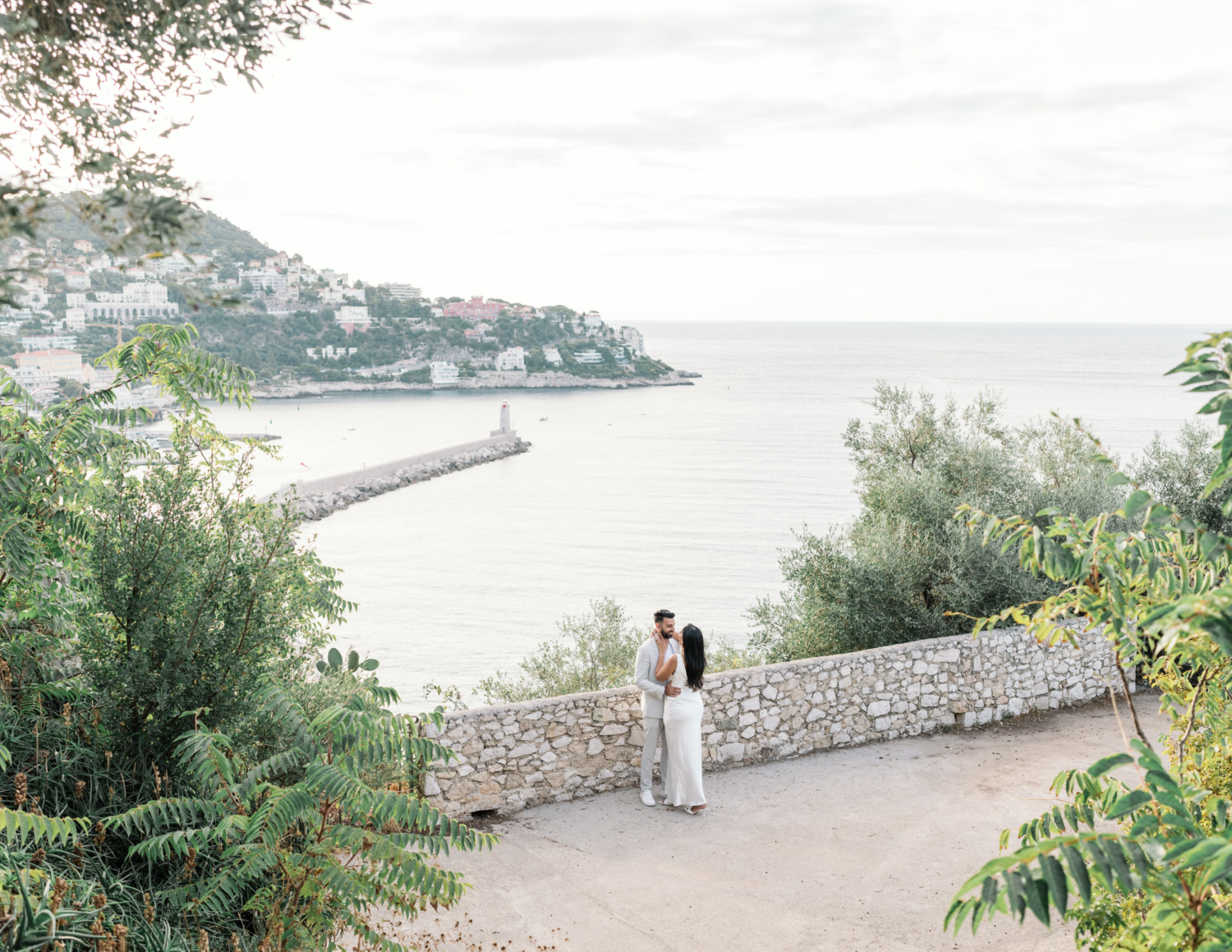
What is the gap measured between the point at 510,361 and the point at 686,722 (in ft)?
493

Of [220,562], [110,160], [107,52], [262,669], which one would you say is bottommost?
[262,669]

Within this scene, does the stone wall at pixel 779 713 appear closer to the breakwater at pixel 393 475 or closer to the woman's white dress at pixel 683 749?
the woman's white dress at pixel 683 749

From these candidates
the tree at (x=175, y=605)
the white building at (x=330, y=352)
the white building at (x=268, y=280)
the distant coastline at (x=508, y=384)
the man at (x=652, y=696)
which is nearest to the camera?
the tree at (x=175, y=605)

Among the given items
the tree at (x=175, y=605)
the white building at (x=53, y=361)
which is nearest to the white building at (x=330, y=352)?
the white building at (x=53, y=361)

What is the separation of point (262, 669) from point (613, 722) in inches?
→ 164

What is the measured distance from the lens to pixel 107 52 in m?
4.78

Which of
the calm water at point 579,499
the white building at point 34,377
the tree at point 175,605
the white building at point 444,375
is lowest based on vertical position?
the calm water at point 579,499

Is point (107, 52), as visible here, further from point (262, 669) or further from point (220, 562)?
point (262, 669)

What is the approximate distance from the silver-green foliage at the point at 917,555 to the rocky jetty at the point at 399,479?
3305cm

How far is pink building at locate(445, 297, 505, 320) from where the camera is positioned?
181125 mm

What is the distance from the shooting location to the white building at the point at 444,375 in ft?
487

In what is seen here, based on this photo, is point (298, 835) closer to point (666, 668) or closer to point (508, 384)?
point (666, 668)

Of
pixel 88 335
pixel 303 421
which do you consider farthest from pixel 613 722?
pixel 303 421

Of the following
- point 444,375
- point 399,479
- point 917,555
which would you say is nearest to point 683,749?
point 917,555
